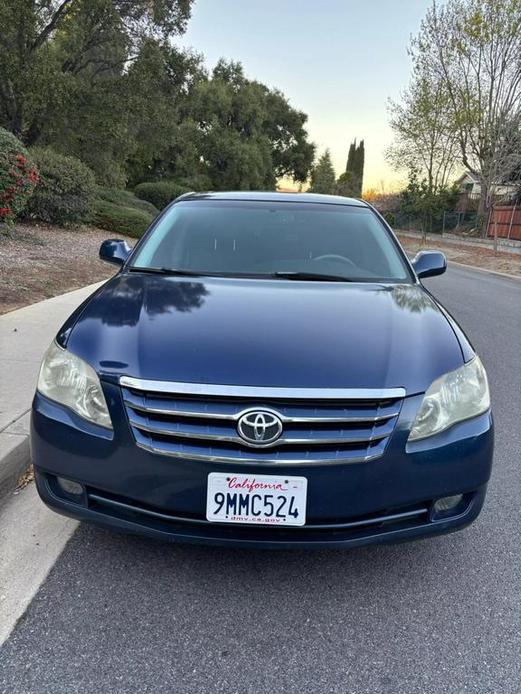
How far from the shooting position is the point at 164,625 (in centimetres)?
196

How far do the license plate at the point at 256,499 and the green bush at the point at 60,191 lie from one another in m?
12.6

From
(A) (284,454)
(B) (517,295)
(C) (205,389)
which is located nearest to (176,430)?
(C) (205,389)

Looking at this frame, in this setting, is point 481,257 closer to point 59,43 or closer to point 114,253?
point 59,43

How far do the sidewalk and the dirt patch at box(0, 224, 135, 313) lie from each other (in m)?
0.46

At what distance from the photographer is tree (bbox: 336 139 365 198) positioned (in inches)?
2143

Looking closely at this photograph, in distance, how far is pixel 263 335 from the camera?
7.28 feet

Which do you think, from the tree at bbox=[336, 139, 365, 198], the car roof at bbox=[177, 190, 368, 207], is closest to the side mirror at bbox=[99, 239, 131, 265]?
the car roof at bbox=[177, 190, 368, 207]

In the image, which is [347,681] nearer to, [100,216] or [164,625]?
[164,625]

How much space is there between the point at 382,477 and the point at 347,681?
628 millimetres

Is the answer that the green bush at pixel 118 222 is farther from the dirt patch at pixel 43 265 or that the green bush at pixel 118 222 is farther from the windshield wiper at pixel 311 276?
the windshield wiper at pixel 311 276

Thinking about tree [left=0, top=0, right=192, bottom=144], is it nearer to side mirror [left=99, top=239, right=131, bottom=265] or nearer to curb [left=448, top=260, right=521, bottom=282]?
curb [left=448, top=260, right=521, bottom=282]

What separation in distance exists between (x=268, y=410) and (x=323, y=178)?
51.7 metres

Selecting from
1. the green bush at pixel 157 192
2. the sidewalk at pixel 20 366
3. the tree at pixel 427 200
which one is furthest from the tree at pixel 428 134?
the sidewalk at pixel 20 366

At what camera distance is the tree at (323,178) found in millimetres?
49906
